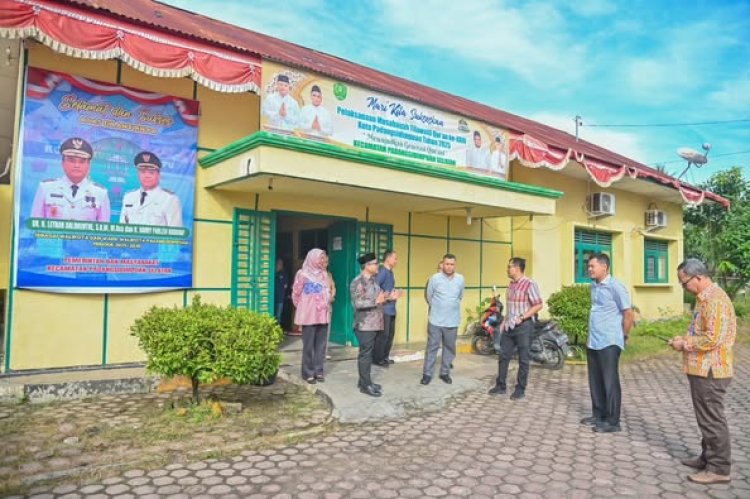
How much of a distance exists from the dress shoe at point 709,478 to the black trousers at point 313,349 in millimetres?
3695

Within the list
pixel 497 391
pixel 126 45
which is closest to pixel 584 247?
pixel 497 391

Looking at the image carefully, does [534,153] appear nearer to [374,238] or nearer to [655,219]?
[374,238]

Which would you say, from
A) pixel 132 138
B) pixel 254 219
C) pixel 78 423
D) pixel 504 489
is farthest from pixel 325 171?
pixel 504 489

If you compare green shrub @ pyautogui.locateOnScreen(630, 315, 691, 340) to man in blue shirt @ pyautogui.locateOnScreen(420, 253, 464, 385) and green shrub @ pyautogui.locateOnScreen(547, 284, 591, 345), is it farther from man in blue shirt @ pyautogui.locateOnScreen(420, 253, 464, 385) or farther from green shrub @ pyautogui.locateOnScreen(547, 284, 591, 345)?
man in blue shirt @ pyautogui.locateOnScreen(420, 253, 464, 385)

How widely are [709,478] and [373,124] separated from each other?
5.32 meters

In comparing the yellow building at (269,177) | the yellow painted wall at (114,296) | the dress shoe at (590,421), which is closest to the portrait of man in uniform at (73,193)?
the yellow building at (269,177)

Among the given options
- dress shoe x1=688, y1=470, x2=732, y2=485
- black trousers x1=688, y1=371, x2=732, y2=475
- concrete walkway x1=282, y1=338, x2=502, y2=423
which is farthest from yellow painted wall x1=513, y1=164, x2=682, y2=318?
dress shoe x1=688, y1=470, x2=732, y2=485

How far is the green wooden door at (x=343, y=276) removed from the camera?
8.38 metres

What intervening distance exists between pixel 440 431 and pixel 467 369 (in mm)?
2874

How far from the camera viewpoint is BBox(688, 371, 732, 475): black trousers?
3.60 metres

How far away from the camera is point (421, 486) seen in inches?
138

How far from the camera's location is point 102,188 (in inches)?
237

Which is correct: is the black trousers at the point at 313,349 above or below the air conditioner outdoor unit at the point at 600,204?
below

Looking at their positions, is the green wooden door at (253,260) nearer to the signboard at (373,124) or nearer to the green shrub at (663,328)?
the signboard at (373,124)
